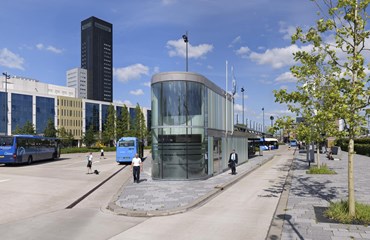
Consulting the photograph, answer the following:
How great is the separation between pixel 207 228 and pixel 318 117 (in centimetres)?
425

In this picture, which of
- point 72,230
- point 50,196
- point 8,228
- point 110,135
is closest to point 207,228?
point 72,230

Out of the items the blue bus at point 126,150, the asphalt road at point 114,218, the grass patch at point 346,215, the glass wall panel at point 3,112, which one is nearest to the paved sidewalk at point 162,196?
the asphalt road at point 114,218

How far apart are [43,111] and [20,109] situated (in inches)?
303

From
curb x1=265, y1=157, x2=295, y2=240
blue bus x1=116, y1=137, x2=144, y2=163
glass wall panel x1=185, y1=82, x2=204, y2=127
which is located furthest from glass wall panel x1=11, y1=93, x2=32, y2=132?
curb x1=265, y1=157, x2=295, y2=240

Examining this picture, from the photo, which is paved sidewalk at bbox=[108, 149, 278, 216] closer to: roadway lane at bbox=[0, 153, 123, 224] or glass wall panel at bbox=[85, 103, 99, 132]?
roadway lane at bbox=[0, 153, 123, 224]

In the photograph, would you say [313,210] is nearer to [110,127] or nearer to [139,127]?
[110,127]

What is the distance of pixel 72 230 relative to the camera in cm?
898

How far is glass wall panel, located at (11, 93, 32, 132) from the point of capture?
96.1 m

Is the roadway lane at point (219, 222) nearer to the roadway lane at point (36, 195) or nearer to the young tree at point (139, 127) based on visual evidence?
the roadway lane at point (36, 195)

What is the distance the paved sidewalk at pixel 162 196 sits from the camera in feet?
37.3

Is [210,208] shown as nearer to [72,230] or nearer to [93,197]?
[72,230]

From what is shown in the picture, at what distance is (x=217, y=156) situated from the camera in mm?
22375

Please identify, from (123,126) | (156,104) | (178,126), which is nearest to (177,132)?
(178,126)

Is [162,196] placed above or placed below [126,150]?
below
